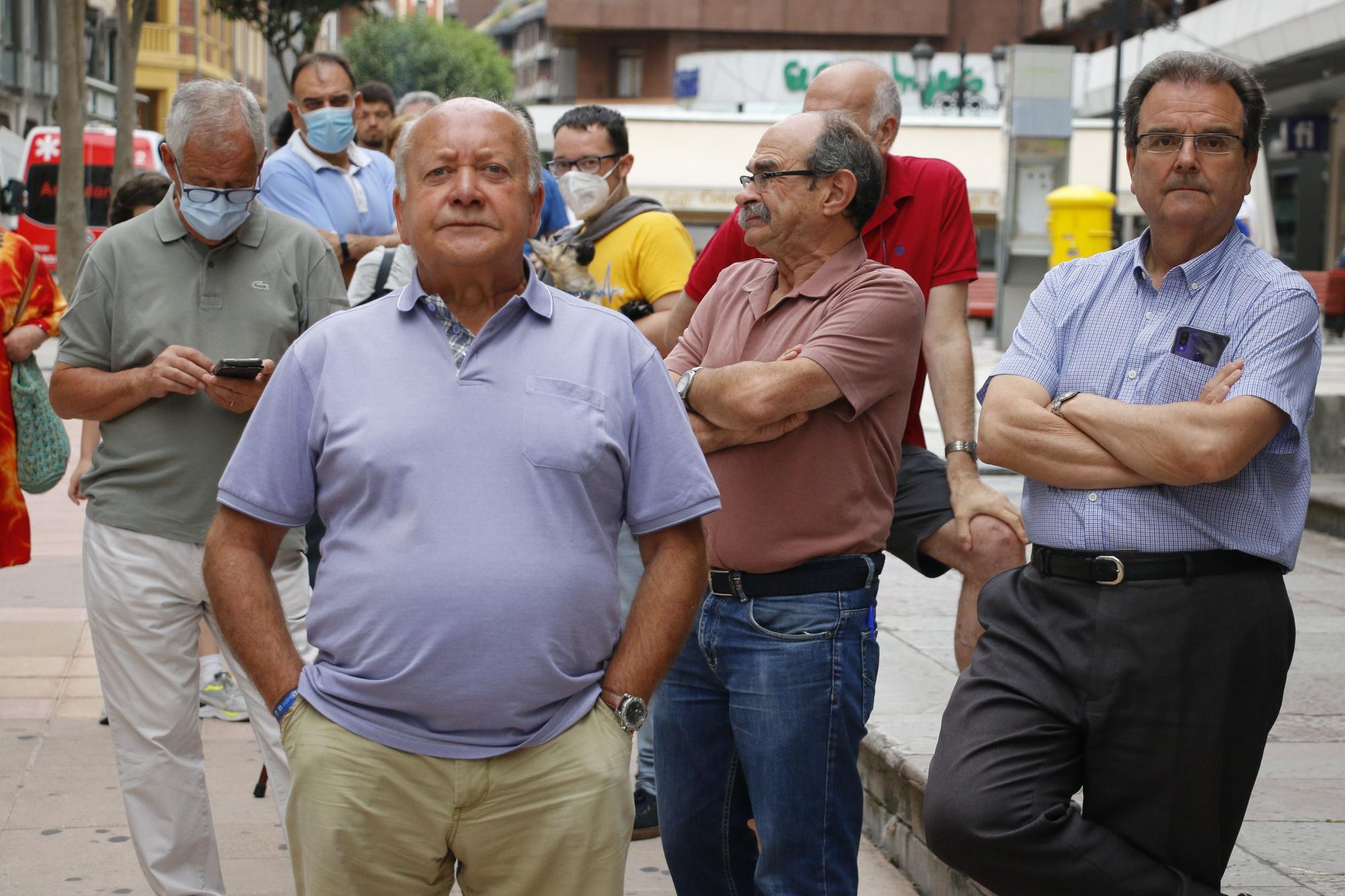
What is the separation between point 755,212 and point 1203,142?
91cm

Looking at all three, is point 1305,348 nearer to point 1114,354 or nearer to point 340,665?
point 1114,354

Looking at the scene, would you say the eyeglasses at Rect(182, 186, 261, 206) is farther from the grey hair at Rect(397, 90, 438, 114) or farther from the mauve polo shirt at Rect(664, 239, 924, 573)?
the grey hair at Rect(397, 90, 438, 114)

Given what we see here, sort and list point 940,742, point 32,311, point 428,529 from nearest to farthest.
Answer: point 428,529 → point 940,742 → point 32,311

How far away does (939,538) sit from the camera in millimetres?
4004

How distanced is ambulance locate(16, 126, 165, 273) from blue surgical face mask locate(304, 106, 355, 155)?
1930cm

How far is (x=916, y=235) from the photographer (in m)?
4.21

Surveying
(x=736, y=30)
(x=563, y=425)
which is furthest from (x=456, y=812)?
(x=736, y=30)

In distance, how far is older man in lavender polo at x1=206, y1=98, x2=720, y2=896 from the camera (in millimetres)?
2510

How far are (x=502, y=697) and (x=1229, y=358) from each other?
5.16ft

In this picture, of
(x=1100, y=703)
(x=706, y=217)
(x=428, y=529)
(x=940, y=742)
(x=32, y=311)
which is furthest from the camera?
(x=706, y=217)

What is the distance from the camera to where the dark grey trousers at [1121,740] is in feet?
10.2

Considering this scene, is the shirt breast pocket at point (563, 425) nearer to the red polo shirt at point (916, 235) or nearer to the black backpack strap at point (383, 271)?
the red polo shirt at point (916, 235)

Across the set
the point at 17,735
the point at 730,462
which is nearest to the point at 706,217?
the point at 17,735

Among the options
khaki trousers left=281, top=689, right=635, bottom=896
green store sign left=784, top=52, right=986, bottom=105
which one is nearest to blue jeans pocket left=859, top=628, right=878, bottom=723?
khaki trousers left=281, top=689, right=635, bottom=896
